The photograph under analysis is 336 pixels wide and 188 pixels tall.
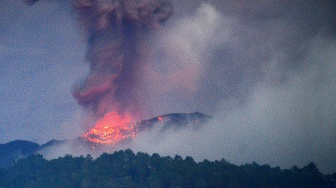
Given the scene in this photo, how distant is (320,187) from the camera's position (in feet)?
71.8

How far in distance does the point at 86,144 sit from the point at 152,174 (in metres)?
24.1

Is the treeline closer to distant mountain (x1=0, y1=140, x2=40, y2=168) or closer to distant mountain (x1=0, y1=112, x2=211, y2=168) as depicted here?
distant mountain (x1=0, y1=112, x2=211, y2=168)

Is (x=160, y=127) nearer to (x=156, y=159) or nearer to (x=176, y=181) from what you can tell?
(x=156, y=159)

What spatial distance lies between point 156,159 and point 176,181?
4355mm

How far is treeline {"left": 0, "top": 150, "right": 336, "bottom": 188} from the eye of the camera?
22.2 metres

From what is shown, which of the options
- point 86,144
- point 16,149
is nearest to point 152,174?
point 86,144

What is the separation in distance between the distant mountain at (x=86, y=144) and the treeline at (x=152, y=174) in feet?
43.6

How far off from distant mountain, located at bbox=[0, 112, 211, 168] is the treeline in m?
13.3

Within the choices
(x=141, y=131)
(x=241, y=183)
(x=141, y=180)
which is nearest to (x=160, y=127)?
(x=141, y=131)

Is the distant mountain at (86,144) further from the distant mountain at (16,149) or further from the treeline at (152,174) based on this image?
the treeline at (152,174)

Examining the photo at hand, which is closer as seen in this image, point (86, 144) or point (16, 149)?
point (86, 144)

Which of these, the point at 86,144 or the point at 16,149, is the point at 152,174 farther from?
the point at 16,149

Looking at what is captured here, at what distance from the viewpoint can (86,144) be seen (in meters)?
47.3

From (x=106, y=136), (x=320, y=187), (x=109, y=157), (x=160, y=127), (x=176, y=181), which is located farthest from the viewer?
(x=160, y=127)
